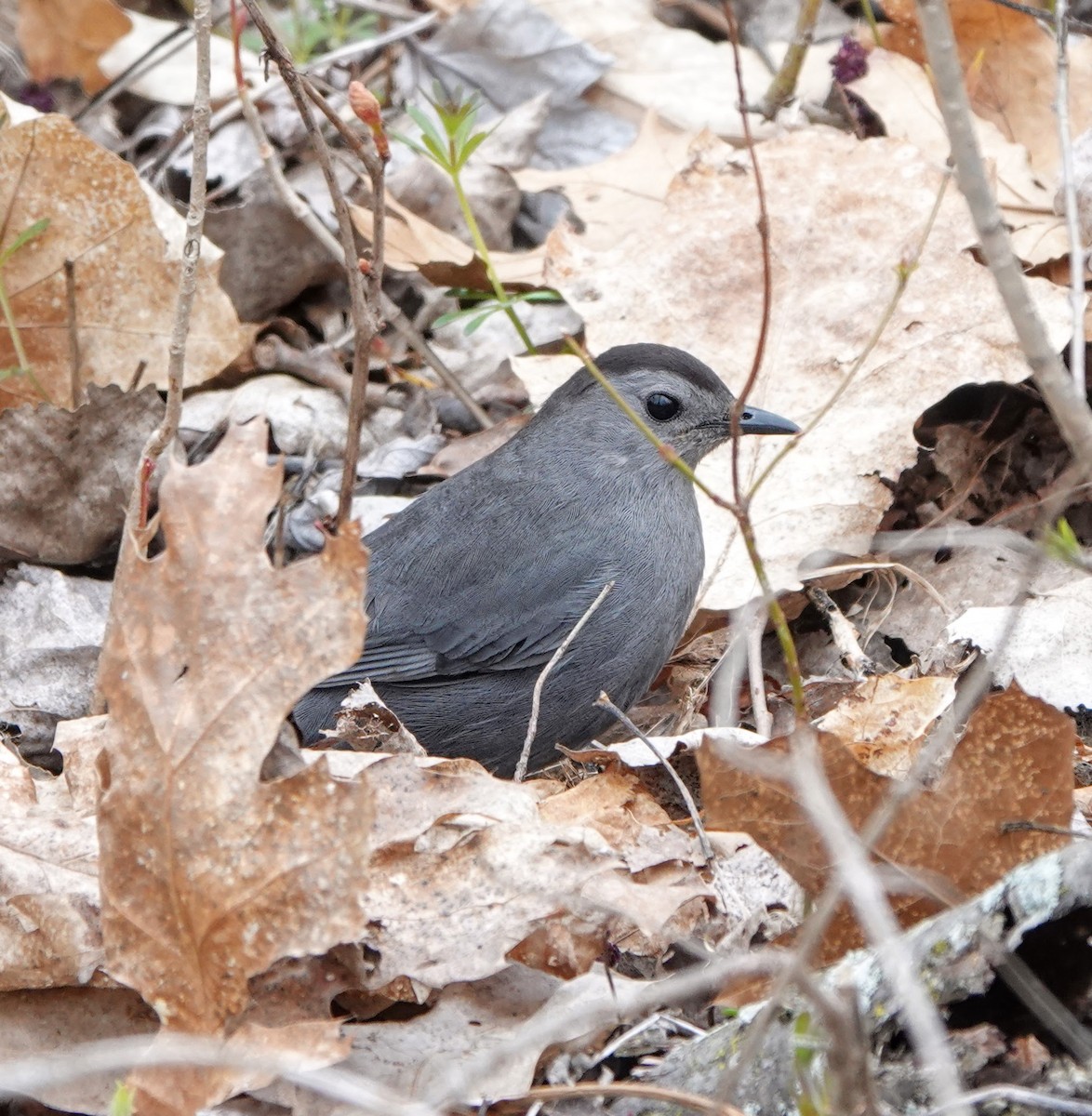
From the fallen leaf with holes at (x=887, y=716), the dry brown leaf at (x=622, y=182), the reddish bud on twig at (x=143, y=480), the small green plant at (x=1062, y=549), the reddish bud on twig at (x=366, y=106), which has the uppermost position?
the reddish bud on twig at (x=366, y=106)

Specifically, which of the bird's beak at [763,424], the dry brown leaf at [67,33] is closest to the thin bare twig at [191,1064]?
the bird's beak at [763,424]

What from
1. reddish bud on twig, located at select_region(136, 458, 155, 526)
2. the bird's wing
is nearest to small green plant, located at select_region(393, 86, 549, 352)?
the bird's wing

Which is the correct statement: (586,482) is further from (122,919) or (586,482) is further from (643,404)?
(122,919)

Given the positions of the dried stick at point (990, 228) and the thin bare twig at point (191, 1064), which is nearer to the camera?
the thin bare twig at point (191, 1064)

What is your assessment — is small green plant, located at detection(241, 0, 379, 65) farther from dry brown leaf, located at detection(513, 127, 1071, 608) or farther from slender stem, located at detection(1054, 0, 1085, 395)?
slender stem, located at detection(1054, 0, 1085, 395)

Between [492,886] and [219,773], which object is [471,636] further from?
[219,773]

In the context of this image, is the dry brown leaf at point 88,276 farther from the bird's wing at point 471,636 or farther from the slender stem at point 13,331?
the bird's wing at point 471,636

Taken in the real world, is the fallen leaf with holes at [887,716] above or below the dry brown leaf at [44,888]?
below
